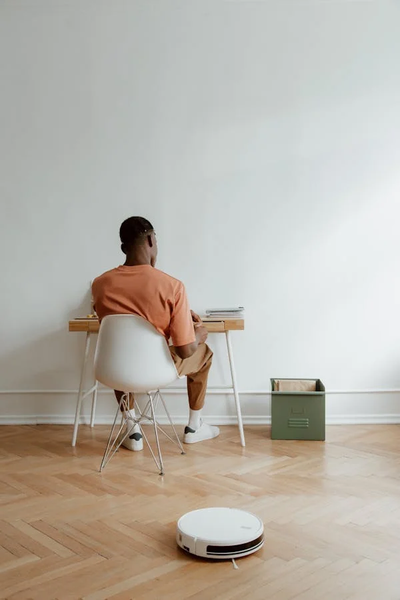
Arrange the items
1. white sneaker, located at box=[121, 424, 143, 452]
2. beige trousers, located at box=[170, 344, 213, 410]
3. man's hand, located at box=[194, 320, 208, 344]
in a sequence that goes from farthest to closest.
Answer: white sneaker, located at box=[121, 424, 143, 452] < beige trousers, located at box=[170, 344, 213, 410] < man's hand, located at box=[194, 320, 208, 344]

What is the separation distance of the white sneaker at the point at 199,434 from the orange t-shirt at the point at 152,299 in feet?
2.74

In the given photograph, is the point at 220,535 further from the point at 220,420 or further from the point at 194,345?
the point at 220,420

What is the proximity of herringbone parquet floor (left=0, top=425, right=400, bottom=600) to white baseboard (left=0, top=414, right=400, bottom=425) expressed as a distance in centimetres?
31

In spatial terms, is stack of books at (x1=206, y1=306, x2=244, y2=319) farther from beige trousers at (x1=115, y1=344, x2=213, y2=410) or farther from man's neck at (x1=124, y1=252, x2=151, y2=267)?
man's neck at (x1=124, y1=252, x2=151, y2=267)

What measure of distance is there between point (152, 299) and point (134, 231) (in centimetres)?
38

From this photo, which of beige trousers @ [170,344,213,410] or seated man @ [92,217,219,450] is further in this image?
beige trousers @ [170,344,213,410]

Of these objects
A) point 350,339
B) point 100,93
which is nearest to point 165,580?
point 350,339

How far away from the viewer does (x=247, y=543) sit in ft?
7.56

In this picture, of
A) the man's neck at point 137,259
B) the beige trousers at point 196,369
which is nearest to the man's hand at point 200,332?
the beige trousers at point 196,369

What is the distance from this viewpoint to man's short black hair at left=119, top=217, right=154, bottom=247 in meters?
3.49

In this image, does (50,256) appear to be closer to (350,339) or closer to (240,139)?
(240,139)

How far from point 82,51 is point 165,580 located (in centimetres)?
355

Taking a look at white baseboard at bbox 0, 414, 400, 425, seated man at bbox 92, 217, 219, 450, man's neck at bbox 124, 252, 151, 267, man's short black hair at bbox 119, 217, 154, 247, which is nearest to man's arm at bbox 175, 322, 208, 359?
seated man at bbox 92, 217, 219, 450

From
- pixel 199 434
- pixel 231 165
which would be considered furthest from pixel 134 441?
pixel 231 165
